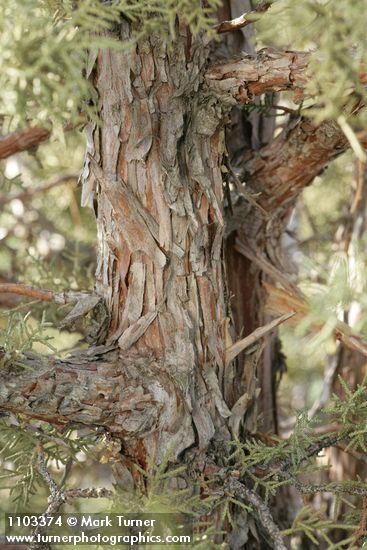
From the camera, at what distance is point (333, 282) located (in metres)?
1.49

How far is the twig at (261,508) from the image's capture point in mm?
1181

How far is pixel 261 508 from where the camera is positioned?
124 centimetres

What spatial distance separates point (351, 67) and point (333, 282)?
0.61 metres

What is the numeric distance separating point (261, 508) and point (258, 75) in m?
0.85

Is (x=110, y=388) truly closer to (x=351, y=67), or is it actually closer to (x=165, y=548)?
(x=165, y=548)

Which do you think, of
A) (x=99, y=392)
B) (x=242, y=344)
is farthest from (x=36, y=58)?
(x=242, y=344)

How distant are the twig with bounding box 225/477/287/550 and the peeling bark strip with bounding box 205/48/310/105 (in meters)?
0.79

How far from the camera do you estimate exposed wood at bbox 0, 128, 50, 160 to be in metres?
1.67

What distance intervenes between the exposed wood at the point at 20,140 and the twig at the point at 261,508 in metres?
1.00

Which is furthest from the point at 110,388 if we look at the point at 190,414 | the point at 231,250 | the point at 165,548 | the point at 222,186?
the point at 231,250

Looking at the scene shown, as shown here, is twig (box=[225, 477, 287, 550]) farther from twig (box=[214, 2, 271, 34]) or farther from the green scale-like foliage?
twig (box=[214, 2, 271, 34])

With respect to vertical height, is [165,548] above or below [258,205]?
below

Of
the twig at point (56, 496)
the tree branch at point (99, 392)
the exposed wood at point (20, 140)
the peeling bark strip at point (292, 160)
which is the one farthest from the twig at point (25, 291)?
the peeling bark strip at point (292, 160)

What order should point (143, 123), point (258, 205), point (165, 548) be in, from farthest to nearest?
point (258, 205), point (143, 123), point (165, 548)
